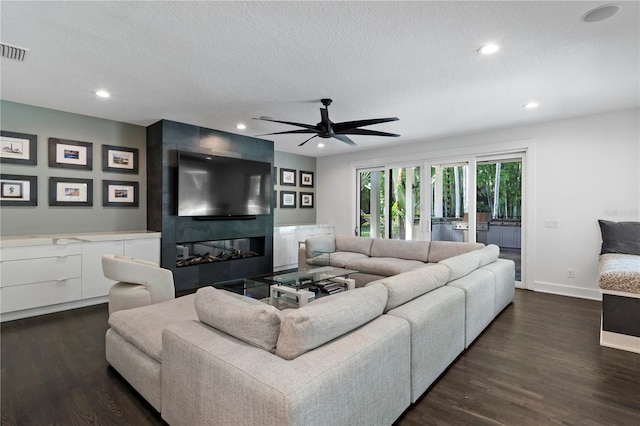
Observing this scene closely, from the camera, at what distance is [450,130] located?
5.14 meters

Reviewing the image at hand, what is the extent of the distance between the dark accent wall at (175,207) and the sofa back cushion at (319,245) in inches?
42.1

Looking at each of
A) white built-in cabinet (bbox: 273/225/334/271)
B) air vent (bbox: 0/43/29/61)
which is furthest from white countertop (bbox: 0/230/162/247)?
white built-in cabinet (bbox: 273/225/334/271)

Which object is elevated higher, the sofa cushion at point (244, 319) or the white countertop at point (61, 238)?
the white countertop at point (61, 238)

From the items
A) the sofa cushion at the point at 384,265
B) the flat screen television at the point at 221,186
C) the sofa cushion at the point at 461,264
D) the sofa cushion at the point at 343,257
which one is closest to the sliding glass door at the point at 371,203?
the sofa cushion at the point at 343,257

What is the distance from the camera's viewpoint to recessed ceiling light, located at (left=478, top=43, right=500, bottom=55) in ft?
8.16

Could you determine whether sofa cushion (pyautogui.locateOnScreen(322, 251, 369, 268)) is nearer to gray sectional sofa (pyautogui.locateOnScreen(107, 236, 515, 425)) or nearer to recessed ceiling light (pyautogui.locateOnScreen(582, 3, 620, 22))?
gray sectional sofa (pyautogui.locateOnScreen(107, 236, 515, 425))

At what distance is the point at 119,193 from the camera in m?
4.68

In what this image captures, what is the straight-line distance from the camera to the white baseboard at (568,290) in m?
Result: 4.27

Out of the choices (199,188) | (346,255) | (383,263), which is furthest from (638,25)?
(199,188)

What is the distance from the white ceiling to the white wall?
15.5 inches

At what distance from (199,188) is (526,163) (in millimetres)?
5047

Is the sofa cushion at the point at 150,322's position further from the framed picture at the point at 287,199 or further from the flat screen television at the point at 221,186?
the framed picture at the point at 287,199

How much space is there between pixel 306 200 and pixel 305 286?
4.34 m

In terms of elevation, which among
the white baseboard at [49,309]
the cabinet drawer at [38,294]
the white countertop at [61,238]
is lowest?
the white baseboard at [49,309]
